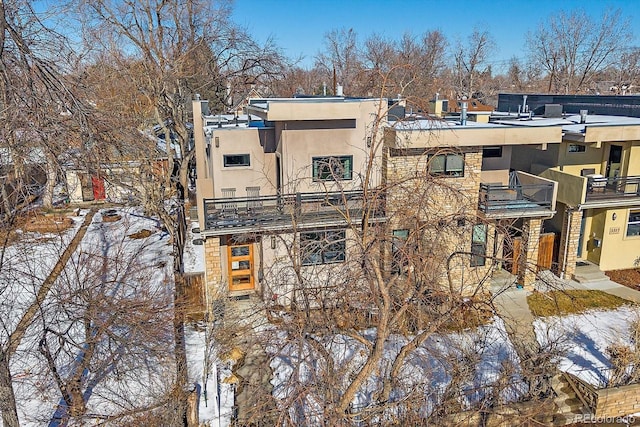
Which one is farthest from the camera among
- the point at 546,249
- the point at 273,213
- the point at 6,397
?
the point at 546,249

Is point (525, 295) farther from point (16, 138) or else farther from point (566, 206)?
point (16, 138)

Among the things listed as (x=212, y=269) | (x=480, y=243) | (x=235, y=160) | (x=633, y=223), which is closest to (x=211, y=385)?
(x=212, y=269)

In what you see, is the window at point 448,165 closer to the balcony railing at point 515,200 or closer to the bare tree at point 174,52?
the balcony railing at point 515,200

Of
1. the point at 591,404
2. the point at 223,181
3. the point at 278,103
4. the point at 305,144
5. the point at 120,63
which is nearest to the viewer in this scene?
the point at 591,404

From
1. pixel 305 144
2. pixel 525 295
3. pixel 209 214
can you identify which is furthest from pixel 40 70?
pixel 525 295

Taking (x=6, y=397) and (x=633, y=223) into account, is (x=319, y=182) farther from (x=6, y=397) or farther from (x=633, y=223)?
(x=633, y=223)

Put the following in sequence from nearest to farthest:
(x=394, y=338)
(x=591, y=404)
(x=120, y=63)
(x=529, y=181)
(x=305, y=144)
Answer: (x=591, y=404) < (x=394, y=338) < (x=305, y=144) < (x=529, y=181) < (x=120, y=63)
